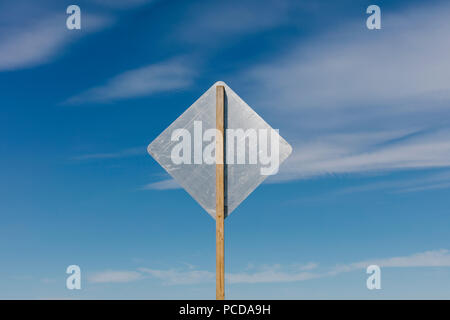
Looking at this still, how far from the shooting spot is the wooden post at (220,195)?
299 inches

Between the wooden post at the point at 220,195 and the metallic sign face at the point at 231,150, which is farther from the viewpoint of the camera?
the metallic sign face at the point at 231,150

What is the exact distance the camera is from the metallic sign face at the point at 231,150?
777 cm

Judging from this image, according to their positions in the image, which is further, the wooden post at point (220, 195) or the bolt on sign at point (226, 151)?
the bolt on sign at point (226, 151)

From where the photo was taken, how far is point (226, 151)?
25.4 feet

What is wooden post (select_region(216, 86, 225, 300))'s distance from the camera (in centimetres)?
759

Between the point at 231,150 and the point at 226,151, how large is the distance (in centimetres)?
8

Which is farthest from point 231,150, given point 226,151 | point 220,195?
point 220,195

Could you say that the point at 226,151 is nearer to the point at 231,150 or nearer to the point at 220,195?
the point at 231,150

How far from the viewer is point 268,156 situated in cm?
780

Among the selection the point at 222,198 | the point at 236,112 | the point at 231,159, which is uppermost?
the point at 236,112

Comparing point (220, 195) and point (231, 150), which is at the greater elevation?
point (231, 150)
